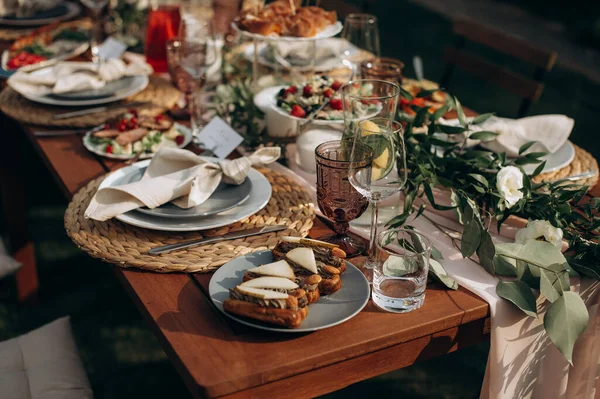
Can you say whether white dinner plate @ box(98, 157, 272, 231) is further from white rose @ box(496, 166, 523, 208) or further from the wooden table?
white rose @ box(496, 166, 523, 208)

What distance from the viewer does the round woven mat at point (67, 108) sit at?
6.15 feet

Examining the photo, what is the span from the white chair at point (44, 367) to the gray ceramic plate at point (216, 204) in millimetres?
421

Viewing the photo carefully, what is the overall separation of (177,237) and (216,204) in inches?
4.4

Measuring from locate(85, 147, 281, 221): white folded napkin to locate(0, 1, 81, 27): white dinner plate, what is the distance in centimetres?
170

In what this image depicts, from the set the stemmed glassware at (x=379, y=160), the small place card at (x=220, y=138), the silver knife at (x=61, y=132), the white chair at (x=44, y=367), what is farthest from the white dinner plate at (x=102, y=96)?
the stemmed glassware at (x=379, y=160)

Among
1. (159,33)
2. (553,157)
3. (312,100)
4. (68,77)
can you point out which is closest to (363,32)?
(312,100)

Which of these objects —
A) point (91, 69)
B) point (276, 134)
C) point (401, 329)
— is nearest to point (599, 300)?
point (401, 329)

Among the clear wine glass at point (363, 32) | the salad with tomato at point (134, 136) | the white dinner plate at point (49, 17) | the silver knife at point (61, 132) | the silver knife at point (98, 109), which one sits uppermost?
the clear wine glass at point (363, 32)

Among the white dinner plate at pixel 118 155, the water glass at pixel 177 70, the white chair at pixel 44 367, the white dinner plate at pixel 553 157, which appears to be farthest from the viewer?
the water glass at pixel 177 70

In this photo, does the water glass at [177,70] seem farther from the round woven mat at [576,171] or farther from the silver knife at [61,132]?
the round woven mat at [576,171]

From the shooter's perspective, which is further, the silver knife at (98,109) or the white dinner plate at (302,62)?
the white dinner plate at (302,62)

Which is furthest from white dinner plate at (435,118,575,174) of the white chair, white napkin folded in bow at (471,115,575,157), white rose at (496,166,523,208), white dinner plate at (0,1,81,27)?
white dinner plate at (0,1,81,27)

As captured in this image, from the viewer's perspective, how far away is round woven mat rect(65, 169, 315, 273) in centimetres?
122

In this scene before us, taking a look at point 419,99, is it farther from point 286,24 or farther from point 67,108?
point 67,108
